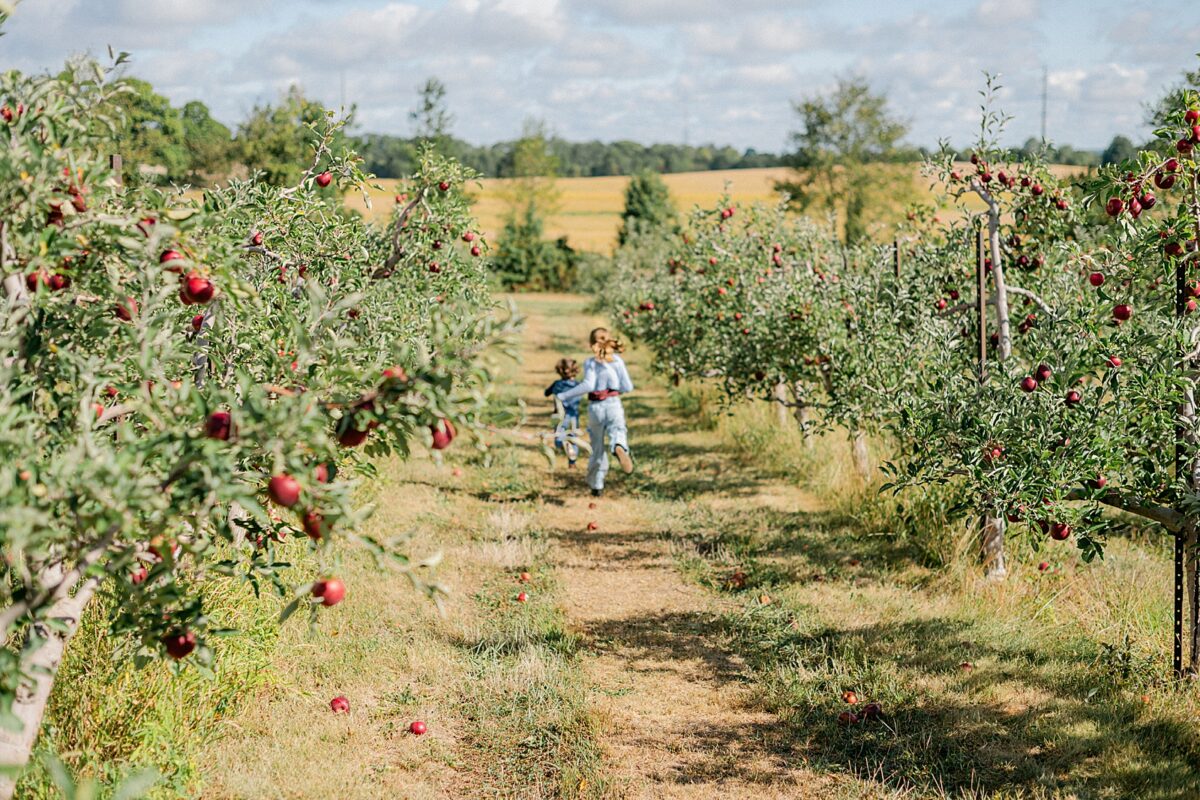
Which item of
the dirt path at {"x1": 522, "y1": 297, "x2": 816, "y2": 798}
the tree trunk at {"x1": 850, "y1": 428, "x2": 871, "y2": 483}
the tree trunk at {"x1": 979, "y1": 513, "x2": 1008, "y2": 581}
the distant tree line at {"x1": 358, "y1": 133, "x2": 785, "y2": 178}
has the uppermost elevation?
the distant tree line at {"x1": 358, "y1": 133, "x2": 785, "y2": 178}

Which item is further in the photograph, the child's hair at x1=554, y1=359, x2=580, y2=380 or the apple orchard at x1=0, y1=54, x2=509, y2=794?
the child's hair at x1=554, y1=359, x2=580, y2=380

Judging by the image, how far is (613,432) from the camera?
1005cm

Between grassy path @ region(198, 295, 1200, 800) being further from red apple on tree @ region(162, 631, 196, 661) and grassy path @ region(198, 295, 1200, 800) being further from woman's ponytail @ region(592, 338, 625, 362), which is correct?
woman's ponytail @ region(592, 338, 625, 362)

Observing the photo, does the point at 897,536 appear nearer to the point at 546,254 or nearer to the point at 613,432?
the point at 613,432

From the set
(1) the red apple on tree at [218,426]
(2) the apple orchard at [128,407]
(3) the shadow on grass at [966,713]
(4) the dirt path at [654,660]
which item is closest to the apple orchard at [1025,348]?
(3) the shadow on grass at [966,713]

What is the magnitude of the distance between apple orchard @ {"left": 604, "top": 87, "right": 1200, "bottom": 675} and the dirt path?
1.68 meters

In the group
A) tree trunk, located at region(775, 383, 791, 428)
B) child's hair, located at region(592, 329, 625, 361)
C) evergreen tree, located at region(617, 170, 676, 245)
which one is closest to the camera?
child's hair, located at region(592, 329, 625, 361)

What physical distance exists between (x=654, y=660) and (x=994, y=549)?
2790 mm

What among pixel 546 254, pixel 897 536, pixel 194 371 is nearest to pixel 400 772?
pixel 194 371

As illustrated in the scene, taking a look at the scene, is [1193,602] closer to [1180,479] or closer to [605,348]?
[1180,479]

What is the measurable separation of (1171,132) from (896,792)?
3.68 meters

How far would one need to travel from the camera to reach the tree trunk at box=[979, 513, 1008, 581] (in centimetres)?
702

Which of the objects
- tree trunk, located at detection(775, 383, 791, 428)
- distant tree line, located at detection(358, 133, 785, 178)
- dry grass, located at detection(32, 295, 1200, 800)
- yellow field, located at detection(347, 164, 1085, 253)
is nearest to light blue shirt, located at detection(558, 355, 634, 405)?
dry grass, located at detection(32, 295, 1200, 800)

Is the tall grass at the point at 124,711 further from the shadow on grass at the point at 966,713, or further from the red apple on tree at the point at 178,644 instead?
the shadow on grass at the point at 966,713
